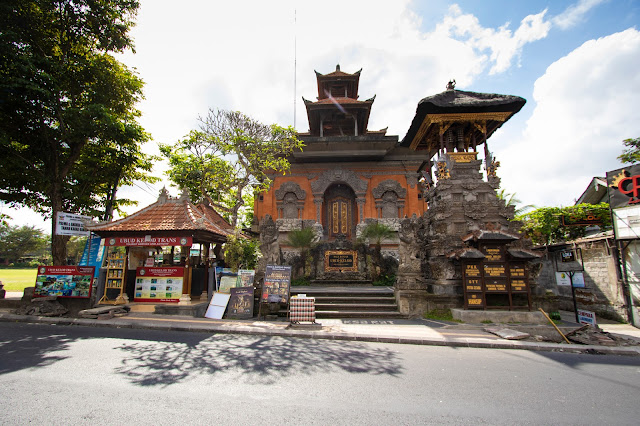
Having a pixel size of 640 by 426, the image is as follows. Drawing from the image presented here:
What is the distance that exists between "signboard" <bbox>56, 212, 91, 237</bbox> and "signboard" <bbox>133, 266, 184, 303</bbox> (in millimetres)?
3048

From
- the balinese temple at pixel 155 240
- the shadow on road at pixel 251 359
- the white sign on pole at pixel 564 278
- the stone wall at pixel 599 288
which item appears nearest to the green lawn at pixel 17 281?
the balinese temple at pixel 155 240

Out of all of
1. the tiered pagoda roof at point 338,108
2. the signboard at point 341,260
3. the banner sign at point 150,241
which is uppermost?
the tiered pagoda roof at point 338,108

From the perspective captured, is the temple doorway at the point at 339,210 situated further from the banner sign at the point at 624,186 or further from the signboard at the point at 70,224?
the signboard at the point at 70,224

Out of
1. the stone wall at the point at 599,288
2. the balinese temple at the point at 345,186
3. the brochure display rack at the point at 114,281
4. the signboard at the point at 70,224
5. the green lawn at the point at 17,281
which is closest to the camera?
the stone wall at the point at 599,288

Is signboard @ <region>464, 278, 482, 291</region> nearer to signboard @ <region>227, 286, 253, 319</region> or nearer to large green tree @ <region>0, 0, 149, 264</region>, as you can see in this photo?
signboard @ <region>227, 286, 253, 319</region>

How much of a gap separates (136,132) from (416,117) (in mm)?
12337

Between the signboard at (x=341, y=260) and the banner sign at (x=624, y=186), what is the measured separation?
31.6ft

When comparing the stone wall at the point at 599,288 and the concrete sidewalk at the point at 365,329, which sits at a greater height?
the stone wall at the point at 599,288

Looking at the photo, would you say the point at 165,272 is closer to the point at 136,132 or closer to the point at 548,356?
the point at 136,132

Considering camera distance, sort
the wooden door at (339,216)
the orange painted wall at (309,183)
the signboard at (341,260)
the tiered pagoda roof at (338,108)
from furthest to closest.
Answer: the tiered pagoda roof at (338,108)
the orange painted wall at (309,183)
the wooden door at (339,216)
the signboard at (341,260)

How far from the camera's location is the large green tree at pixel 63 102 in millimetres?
11094

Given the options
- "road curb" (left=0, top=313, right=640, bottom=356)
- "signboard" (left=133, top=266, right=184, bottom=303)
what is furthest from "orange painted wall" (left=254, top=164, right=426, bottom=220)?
"road curb" (left=0, top=313, right=640, bottom=356)

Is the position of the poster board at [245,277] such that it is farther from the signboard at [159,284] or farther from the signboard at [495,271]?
the signboard at [495,271]

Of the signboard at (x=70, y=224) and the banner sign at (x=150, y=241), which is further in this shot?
the signboard at (x=70, y=224)
